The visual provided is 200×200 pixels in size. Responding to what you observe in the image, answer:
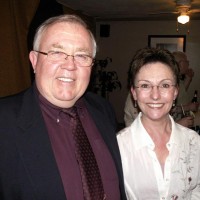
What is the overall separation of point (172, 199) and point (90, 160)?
68 centimetres

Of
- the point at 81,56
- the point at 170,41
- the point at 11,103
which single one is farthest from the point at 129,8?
the point at 11,103

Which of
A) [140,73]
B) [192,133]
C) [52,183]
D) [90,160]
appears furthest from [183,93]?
[52,183]

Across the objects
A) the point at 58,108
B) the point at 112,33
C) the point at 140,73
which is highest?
the point at 112,33

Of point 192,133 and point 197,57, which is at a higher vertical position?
point 197,57

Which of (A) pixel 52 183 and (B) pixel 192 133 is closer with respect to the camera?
(A) pixel 52 183

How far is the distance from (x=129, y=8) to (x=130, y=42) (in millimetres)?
2058

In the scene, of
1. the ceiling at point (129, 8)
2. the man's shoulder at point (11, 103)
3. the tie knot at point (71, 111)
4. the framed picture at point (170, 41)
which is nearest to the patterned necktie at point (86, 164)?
the tie knot at point (71, 111)

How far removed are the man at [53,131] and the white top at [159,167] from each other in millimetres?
142

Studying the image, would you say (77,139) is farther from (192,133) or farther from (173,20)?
(173,20)

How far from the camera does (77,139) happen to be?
152 cm

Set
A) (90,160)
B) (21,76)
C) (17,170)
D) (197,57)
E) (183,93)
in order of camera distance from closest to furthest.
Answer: (17,170), (90,160), (183,93), (21,76), (197,57)

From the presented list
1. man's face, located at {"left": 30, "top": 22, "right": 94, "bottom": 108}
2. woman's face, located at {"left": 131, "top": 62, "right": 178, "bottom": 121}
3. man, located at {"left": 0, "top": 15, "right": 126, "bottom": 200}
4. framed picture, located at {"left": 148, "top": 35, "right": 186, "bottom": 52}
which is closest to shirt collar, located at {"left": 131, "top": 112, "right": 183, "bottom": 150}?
woman's face, located at {"left": 131, "top": 62, "right": 178, "bottom": 121}

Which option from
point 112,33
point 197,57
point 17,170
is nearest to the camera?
point 17,170

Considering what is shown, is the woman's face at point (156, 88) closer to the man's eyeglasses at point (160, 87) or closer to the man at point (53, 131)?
the man's eyeglasses at point (160, 87)
